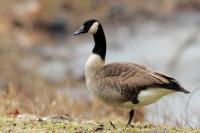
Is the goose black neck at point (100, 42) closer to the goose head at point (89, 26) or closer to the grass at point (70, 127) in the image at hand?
the goose head at point (89, 26)

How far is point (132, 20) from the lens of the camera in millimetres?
24938

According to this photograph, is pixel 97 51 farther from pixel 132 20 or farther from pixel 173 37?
pixel 132 20

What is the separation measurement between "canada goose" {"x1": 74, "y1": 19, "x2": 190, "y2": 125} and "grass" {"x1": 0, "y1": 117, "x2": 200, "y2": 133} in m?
0.24

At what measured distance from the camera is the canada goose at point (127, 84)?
667 cm

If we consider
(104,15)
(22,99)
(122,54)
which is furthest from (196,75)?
(22,99)

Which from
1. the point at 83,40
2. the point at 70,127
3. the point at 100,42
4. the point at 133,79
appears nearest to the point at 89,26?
the point at 100,42

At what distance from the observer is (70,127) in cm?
687

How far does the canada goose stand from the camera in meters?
6.67

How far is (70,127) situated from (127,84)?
2.31 ft

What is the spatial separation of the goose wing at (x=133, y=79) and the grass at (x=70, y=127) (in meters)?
0.35

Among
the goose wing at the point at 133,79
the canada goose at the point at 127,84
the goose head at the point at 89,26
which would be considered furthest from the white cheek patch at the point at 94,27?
the goose wing at the point at 133,79

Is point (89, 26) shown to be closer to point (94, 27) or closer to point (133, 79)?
point (94, 27)

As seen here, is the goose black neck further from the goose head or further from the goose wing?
the goose wing

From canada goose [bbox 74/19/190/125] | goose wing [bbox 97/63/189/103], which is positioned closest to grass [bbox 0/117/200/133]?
canada goose [bbox 74/19/190/125]
